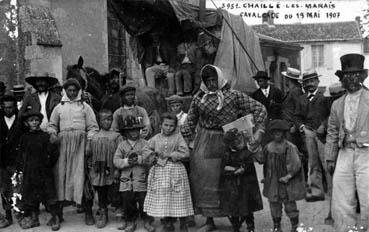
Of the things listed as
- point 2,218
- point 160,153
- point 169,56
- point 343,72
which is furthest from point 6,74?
point 343,72

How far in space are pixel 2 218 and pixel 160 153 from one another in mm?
2376

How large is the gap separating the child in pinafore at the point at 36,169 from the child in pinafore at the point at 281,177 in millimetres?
2597

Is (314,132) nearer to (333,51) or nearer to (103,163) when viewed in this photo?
(103,163)

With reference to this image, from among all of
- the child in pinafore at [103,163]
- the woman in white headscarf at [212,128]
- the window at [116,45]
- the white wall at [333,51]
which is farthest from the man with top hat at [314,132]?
the white wall at [333,51]

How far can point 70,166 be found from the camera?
6.66 metres

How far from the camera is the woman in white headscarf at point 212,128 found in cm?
594

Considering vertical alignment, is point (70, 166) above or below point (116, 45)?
below

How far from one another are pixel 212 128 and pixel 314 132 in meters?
1.50

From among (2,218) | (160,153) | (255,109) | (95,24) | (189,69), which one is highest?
(95,24)

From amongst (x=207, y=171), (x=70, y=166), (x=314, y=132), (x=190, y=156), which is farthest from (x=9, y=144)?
(x=314, y=132)

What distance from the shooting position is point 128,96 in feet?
22.4

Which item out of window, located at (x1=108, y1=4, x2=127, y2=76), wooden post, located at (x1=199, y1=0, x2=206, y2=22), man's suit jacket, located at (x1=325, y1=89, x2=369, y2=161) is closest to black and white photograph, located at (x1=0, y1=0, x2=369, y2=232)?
man's suit jacket, located at (x1=325, y1=89, x2=369, y2=161)

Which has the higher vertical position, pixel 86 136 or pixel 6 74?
pixel 6 74

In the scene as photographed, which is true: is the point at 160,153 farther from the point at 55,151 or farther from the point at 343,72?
the point at 343,72
